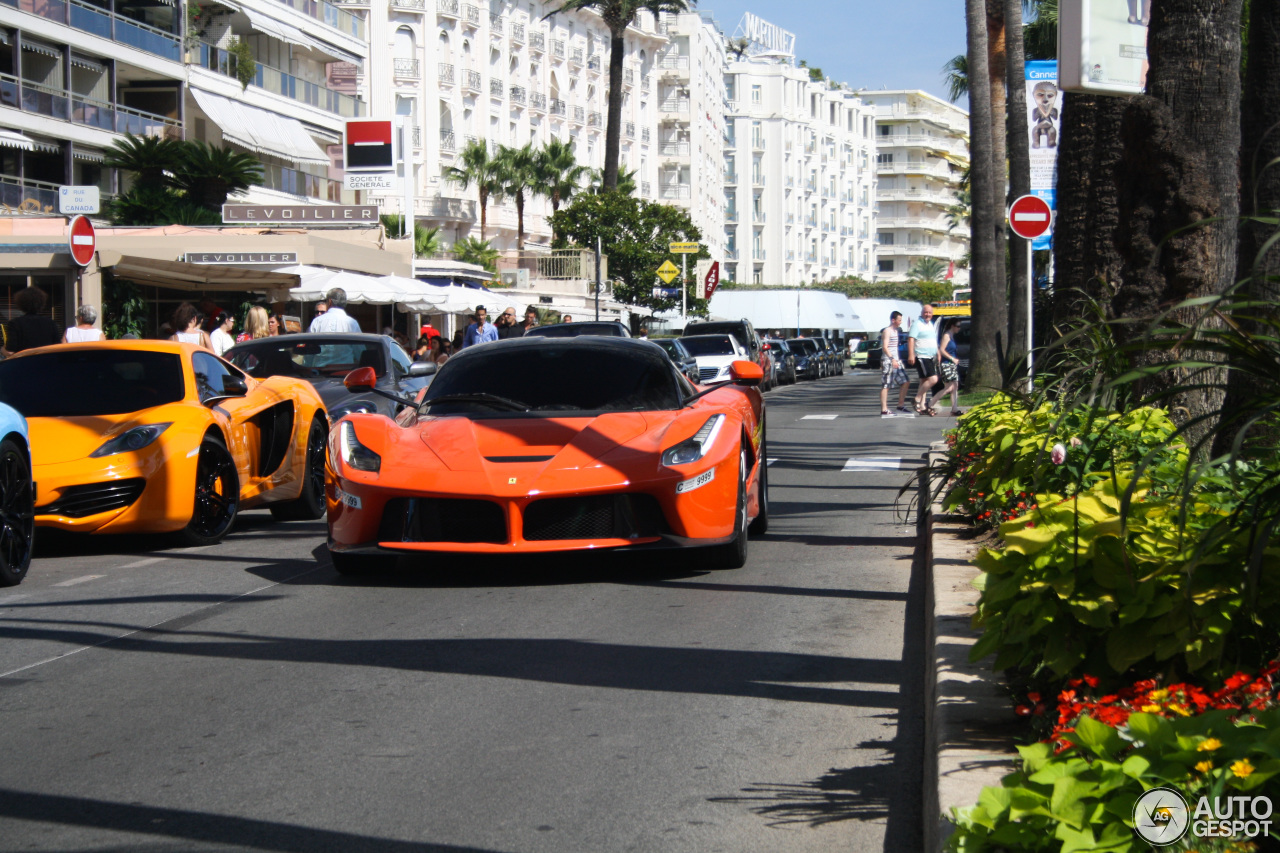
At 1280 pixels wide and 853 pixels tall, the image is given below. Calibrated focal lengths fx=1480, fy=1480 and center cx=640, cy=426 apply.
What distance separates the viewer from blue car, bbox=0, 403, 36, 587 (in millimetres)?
8484

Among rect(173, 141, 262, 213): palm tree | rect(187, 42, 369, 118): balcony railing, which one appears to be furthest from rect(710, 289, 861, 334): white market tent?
rect(173, 141, 262, 213): palm tree

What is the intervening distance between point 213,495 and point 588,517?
3790 millimetres

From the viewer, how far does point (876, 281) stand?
150500 millimetres

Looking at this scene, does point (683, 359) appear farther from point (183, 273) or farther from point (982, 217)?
point (183, 273)

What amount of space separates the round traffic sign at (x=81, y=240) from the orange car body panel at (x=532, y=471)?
9.10 meters

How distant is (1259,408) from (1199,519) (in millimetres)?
831

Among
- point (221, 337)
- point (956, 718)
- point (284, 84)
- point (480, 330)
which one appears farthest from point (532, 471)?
point (284, 84)

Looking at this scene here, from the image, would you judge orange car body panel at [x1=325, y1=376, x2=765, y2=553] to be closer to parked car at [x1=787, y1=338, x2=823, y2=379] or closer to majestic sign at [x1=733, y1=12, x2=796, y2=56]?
parked car at [x1=787, y1=338, x2=823, y2=379]

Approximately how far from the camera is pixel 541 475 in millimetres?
7723

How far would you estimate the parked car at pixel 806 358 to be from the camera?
5353 centimetres

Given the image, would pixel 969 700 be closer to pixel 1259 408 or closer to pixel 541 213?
pixel 1259 408

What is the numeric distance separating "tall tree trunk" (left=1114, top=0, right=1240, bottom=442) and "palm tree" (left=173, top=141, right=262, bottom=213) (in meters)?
32.3

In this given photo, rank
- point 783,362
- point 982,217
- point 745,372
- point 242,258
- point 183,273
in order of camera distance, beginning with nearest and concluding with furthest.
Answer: point 745,372, point 242,258, point 183,273, point 982,217, point 783,362

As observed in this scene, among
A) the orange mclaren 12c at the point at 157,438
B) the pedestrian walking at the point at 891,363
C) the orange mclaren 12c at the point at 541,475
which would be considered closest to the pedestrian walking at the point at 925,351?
the pedestrian walking at the point at 891,363
